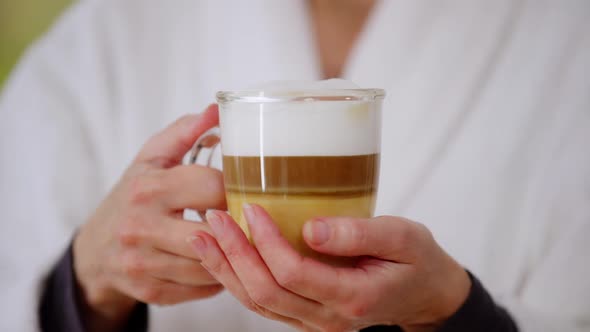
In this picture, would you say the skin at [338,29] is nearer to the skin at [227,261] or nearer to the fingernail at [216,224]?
the skin at [227,261]

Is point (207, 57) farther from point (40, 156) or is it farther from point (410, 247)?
point (410, 247)

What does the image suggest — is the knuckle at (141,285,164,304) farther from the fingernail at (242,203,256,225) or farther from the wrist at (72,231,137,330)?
the fingernail at (242,203,256,225)

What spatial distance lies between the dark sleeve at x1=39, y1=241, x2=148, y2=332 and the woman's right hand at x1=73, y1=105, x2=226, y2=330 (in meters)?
0.06

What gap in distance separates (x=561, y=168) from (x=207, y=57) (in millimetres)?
651

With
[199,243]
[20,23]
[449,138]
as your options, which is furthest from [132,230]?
[20,23]

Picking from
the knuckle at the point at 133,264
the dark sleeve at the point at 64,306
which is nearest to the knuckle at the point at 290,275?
the knuckle at the point at 133,264

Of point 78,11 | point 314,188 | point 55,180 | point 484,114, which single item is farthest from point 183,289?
point 78,11

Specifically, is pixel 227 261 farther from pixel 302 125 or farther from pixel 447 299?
pixel 447 299

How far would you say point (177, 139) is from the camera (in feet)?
1.96

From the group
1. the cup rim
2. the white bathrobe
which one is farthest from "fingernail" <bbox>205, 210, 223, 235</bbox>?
the white bathrobe

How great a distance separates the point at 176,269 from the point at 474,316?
324mm

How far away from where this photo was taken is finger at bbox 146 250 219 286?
0.59m

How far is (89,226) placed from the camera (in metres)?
0.68

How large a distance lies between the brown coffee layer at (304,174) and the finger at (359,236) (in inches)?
1.5
